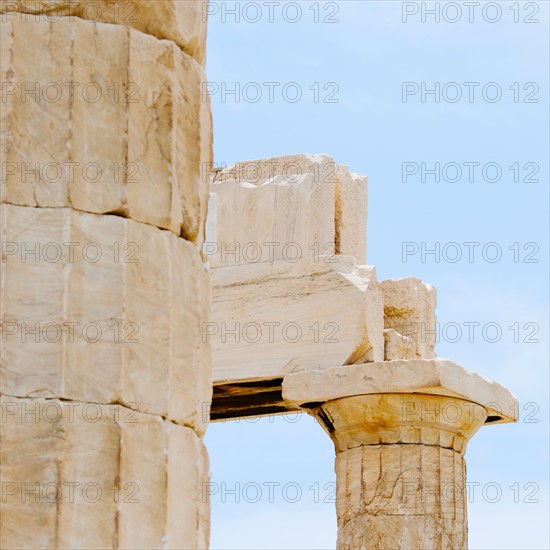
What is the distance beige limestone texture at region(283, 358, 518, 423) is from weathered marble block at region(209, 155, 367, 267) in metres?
1.23

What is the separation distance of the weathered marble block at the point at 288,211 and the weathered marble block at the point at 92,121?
8.15 meters

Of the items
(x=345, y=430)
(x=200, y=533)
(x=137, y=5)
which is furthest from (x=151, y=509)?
(x=345, y=430)

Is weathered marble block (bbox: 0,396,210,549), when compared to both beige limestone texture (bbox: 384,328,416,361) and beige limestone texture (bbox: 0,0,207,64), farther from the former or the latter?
beige limestone texture (bbox: 384,328,416,361)

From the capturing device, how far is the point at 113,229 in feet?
23.5

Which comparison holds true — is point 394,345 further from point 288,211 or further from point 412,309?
point 288,211

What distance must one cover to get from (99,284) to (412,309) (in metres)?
9.39

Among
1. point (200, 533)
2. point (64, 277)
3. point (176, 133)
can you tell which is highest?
point (176, 133)

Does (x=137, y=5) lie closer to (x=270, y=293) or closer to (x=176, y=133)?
(x=176, y=133)

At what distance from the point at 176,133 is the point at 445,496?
28.1 feet

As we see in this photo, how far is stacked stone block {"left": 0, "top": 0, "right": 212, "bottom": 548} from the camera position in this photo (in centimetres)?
684

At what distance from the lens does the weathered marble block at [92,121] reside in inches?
279

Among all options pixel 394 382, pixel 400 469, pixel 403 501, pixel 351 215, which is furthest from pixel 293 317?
pixel 403 501

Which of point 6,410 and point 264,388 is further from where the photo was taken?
point 264,388

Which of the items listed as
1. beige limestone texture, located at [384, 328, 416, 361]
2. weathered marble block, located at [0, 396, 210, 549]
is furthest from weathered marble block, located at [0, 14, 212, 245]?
beige limestone texture, located at [384, 328, 416, 361]
